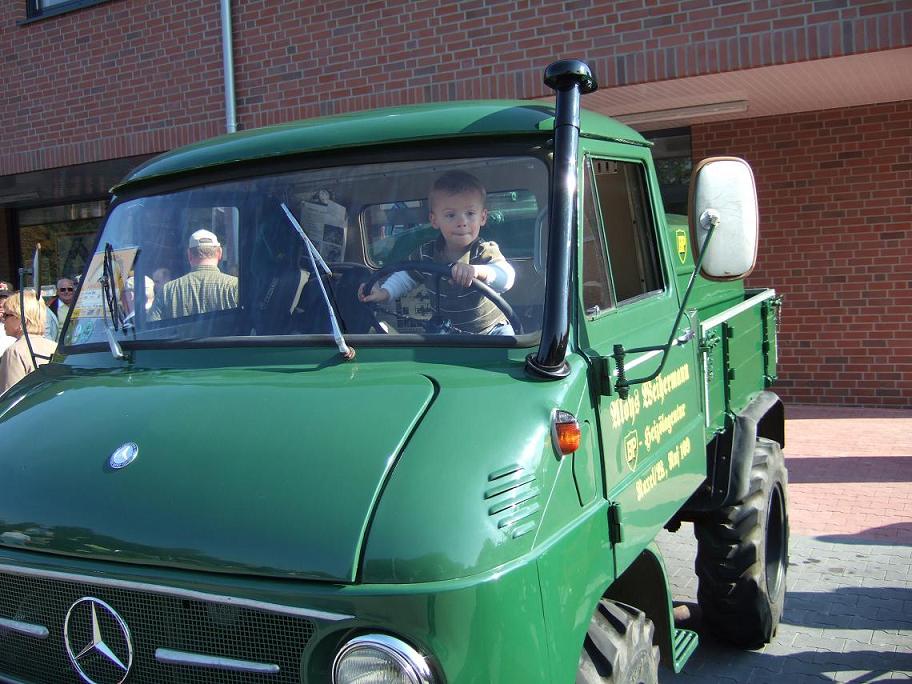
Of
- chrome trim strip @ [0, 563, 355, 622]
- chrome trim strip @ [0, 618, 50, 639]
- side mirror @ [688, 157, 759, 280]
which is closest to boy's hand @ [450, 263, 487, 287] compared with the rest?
side mirror @ [688, 157, 759, 280]

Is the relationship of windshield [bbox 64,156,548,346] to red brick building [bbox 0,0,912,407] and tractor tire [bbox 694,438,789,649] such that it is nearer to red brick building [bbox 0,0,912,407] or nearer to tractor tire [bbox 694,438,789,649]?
tractor tire [bbox 694,438,789,649]

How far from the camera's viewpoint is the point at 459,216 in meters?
2.64

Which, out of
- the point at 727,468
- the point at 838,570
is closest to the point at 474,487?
the point at 727,468

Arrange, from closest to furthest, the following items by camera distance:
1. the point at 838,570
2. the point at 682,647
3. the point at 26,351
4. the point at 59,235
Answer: the point at 682,647 < the point at 838,570 < the point at 26,351 < the point at 59,235

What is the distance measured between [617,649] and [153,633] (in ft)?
3.56

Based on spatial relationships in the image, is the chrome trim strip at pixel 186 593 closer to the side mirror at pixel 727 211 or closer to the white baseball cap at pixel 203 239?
the white baseball cap at pixel 203 239

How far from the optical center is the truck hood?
189cm

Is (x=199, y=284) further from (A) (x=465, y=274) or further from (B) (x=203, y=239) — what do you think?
(A) (x=465, y=274)

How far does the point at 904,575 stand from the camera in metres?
5.16

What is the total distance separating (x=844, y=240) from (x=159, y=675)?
9.12 meters

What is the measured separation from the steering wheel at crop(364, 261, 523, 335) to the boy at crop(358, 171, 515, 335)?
0.01 metres

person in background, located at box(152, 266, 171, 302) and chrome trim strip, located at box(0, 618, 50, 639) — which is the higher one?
person in background, located at box(152, 266, 171, 302)

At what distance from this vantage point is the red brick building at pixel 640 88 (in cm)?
775

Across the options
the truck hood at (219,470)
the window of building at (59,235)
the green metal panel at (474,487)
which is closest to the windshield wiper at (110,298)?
the truck hood at (219,470)
